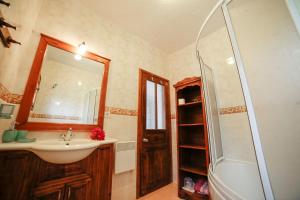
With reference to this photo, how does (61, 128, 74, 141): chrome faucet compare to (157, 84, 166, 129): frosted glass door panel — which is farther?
(157, 84, 166, 129): frosted glass door panel

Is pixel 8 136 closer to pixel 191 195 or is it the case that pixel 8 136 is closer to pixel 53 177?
pixel 53 177

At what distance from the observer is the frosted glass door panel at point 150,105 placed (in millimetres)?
2095

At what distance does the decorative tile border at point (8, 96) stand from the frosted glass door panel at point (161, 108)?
1.79 metres

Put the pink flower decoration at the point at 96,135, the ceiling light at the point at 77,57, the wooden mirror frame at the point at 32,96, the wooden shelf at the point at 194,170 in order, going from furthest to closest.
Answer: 1. the wooden shelf at the point at 194,170
2. the ceiling light at the point at 77,57
3. the pink flower decoration at the point at 96,135
4. the wooden mirror frame at the point at 32,96

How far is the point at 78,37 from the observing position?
60.1 inches

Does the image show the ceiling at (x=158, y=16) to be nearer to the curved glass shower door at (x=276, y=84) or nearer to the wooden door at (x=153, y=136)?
the wooden door at (x=153, y=136)

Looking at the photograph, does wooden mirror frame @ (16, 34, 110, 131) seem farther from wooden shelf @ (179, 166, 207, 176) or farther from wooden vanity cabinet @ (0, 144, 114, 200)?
wooden shelf @ (179, 166, 207, 176)

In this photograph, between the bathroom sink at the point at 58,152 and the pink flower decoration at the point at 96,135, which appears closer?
the bathroom sink at the point at 58,152

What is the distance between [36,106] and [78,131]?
0.45m

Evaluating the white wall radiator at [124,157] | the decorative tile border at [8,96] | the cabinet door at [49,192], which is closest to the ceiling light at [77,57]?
the decorative tile border at [8,96]

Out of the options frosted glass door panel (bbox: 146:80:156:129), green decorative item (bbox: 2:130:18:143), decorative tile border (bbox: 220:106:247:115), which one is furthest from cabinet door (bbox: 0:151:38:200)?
decorative tile border (bbox: 220:106:247:115)

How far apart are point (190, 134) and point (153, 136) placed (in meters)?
0.65

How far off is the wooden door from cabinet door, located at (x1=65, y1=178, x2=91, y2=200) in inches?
36.1

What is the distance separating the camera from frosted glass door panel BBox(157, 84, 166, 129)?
226cm
